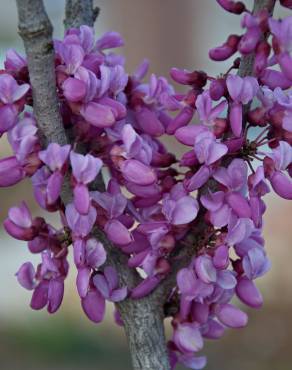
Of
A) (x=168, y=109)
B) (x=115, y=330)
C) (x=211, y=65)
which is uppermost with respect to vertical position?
(x=168, y=109)

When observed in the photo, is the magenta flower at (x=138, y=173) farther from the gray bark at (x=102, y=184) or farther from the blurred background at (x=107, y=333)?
the blurred background at (x=107, y=333)

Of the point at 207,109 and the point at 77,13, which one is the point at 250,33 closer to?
the point at 207,109

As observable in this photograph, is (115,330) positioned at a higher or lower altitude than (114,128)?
lower

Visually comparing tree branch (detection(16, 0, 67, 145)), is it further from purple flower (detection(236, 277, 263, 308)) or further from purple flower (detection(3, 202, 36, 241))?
purple flower (detection(236, 277, 263, 308))

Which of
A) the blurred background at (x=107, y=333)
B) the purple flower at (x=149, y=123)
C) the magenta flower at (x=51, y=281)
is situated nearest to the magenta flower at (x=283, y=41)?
the purple flower at (x=149, y=123)

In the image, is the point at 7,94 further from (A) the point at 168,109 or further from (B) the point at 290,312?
(B) the point at 290,312

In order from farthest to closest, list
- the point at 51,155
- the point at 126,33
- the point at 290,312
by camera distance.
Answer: the point at 126,33
the point at 290,312
the point at 51,155

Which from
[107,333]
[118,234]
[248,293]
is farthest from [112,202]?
[107,333]

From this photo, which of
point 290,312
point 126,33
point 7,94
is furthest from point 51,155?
point 126,33
